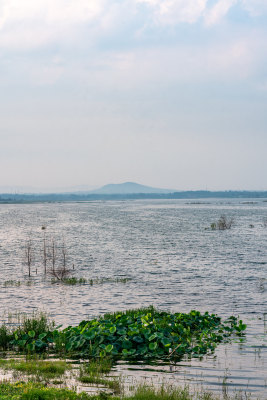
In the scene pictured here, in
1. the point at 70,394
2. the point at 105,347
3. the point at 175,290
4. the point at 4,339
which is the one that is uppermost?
the point at 70,394

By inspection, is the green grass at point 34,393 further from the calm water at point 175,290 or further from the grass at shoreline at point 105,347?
the calm water at point 175,290

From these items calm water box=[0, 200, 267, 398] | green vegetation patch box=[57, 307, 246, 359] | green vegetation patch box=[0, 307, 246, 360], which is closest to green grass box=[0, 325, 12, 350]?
green vegetation patch box=[0, 307, 246, 360]

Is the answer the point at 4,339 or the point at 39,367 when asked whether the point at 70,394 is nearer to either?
the point at 39,367

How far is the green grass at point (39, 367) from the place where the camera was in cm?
1249

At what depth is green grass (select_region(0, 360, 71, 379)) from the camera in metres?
12.5

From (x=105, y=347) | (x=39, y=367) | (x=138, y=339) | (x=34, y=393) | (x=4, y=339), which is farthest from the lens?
(x=4, y=339)

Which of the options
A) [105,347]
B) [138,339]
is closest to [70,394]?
[105,347]

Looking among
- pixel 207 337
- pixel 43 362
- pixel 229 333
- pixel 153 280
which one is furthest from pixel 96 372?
pixel 153 280

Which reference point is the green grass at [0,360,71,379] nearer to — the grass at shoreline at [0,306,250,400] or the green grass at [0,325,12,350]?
the grass at shoreline at [0,306,250,400]

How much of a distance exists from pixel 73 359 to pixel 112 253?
34.5 m

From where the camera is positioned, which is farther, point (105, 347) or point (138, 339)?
point (138, 339)

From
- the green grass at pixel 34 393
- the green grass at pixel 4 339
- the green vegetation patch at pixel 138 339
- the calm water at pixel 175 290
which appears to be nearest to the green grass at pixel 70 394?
the green grass at pixel 34 393

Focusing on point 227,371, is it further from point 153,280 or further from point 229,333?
point 153,280

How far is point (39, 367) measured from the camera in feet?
42.6
